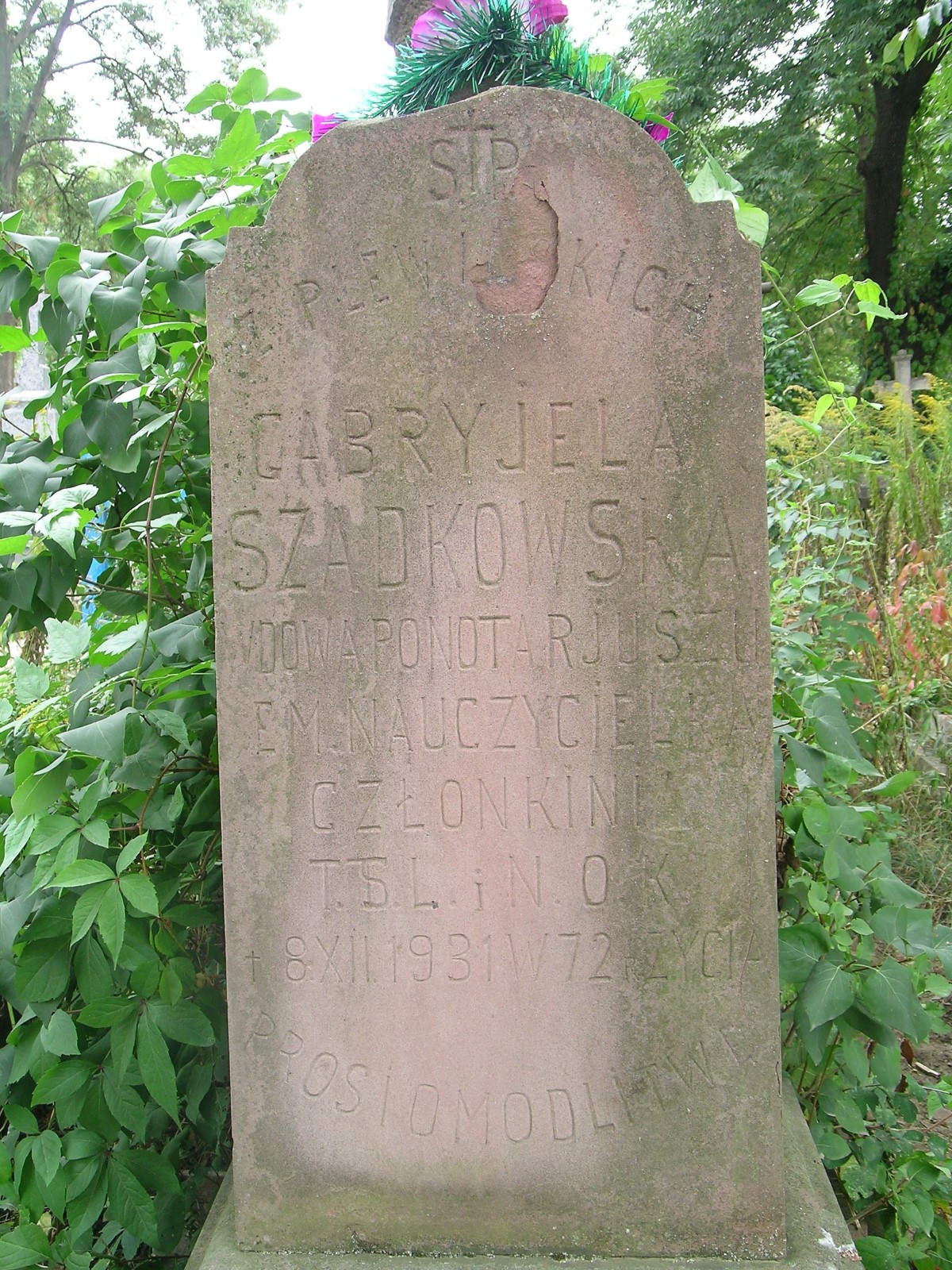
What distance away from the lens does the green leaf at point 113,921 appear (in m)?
→ 1.66

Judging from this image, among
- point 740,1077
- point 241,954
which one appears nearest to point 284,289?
point 241,954

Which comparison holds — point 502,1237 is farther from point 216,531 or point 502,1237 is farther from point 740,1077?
point 216,531

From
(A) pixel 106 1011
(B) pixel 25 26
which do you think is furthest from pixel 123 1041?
(B) pixel 25 26

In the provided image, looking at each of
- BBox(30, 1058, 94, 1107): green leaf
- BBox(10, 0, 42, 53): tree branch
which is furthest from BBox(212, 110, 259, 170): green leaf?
BBox(10, 0, 42, 53): tree branch

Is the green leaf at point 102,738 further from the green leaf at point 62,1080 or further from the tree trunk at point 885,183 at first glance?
the tree trunk at point 885,183

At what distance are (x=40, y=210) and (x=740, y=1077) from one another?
23012mm

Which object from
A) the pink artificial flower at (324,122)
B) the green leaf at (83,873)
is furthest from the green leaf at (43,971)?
the pink artificial flower at (324,122)

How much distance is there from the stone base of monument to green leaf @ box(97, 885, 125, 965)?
1.79 feet

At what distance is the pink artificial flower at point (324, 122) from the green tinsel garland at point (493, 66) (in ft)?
0.36

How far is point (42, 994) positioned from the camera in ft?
5.89

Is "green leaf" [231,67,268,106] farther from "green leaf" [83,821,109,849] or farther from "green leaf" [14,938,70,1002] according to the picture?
Result: "green leaf" [14,938,70,1002]

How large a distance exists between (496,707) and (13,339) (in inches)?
50.5

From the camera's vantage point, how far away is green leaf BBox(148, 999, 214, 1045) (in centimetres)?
177

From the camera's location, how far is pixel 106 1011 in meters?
1.76
